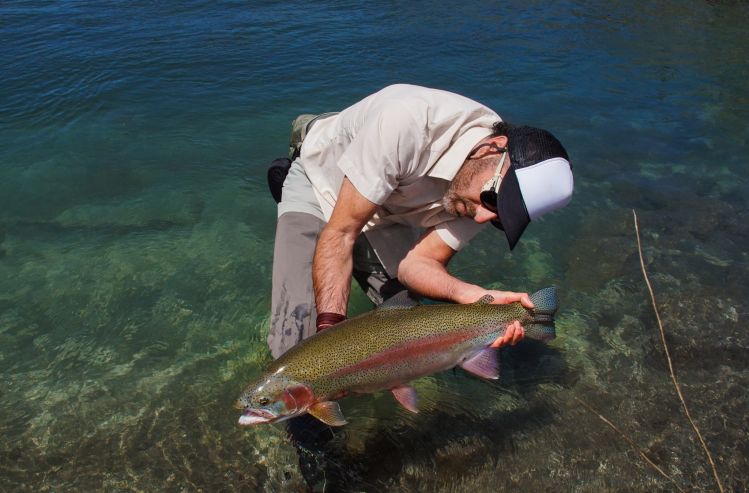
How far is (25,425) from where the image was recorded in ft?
14.5

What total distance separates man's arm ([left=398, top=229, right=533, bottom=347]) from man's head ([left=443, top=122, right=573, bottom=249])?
609mm

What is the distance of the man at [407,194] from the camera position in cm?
336

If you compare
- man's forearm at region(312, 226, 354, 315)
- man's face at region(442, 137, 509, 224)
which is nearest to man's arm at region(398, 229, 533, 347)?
man's face at region(442, 137, 509, 224)

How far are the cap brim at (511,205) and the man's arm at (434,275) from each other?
26.4 inches

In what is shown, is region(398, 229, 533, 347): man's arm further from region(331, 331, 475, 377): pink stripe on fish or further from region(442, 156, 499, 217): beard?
region(331, 331, 475, 377): pink stripe on fish

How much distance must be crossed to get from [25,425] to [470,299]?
338 cm

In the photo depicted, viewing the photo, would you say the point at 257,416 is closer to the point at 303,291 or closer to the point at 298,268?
the point at 303,291

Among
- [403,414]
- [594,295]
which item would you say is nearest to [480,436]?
[403,414]

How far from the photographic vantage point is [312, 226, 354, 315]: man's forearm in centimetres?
361

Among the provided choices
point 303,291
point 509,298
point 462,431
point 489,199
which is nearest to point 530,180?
point 489,199

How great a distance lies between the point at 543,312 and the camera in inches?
138

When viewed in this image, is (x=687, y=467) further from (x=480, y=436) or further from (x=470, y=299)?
(x=470, y=299)

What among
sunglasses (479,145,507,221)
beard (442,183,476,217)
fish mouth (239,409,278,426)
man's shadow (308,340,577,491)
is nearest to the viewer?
fish mouth (239,409,278,426)

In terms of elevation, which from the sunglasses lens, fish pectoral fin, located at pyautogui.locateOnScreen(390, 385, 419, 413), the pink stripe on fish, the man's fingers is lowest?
fish pectoral fin, located at pyautogui.locateOnScreen(390, 385, 419, 413)
